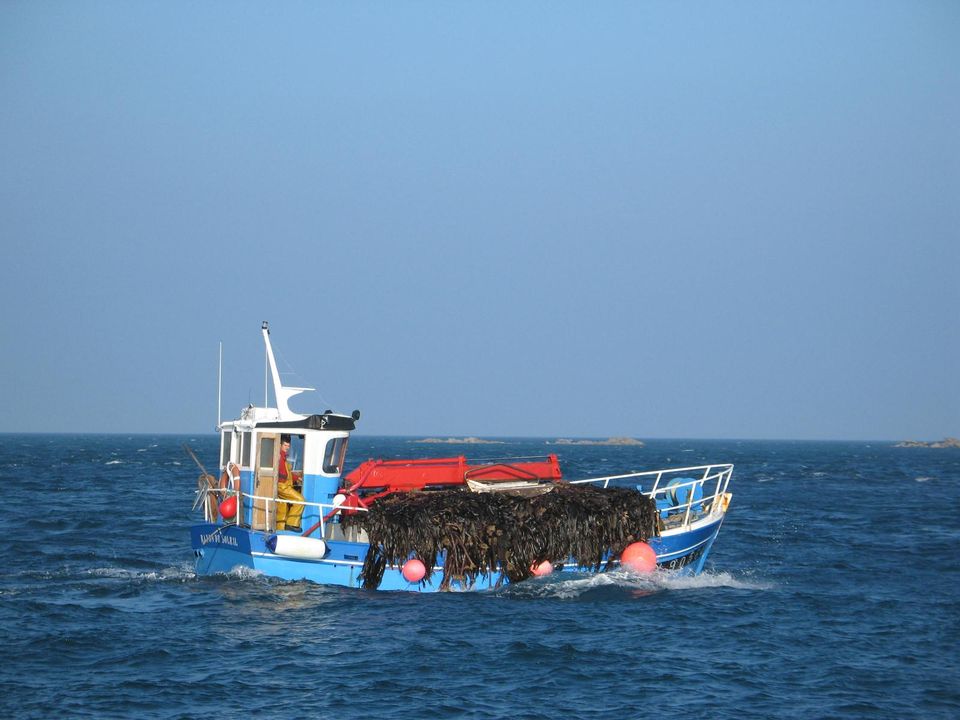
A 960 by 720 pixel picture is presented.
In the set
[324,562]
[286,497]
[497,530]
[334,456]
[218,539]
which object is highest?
[334,456]

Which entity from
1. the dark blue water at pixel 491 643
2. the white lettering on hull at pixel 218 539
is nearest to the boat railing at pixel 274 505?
the white lettering on hull at pixel 218 539

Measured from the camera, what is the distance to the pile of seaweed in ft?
A: 76.1

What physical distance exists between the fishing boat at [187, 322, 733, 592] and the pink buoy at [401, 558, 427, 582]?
0.03 m

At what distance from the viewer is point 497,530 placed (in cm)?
2350

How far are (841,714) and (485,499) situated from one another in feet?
33.0

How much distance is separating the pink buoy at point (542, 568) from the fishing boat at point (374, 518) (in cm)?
5

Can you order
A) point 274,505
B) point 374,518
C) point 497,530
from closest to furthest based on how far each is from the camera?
point 374,518
point 497,530
point 274,505

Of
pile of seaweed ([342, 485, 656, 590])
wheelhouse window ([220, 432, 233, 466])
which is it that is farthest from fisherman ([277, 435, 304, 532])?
wheelhouse window ([220, 432, 233, 466])

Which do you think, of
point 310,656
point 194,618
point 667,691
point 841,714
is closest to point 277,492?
point 194,618

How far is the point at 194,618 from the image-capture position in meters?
21.5

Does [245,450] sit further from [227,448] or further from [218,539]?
[218,539]

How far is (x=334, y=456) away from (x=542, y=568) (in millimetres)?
5582

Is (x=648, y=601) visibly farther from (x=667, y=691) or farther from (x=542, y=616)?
(x=667, y=691)

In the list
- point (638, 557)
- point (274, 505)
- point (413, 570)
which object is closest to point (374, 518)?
point (413, 570)
